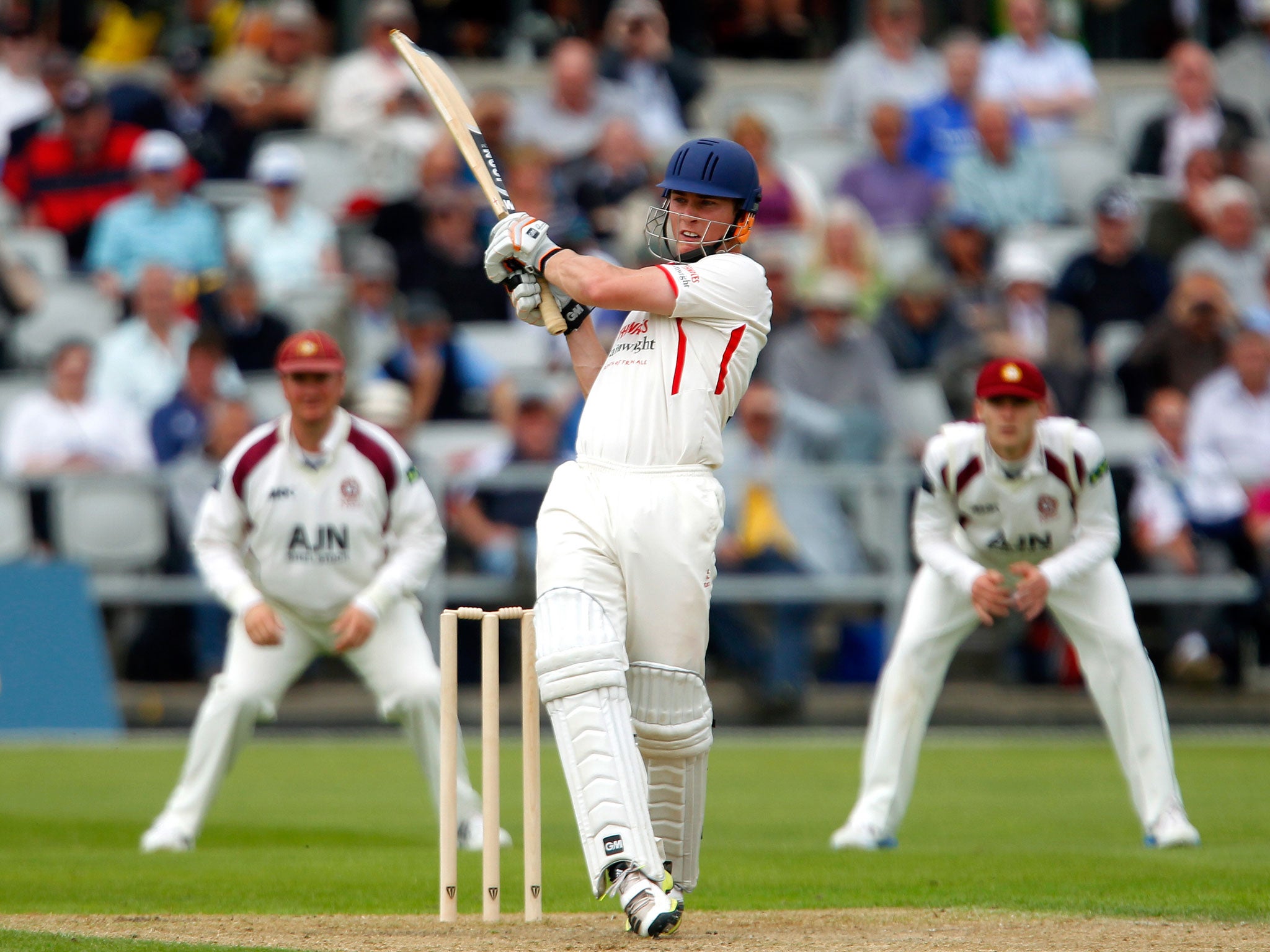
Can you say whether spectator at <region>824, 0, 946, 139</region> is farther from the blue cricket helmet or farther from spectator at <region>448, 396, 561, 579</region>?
the blue cricket helmet

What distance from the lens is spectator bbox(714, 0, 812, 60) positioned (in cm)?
1833

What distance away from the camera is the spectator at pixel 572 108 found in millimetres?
15703

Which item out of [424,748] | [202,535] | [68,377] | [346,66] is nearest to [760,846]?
[424,748]

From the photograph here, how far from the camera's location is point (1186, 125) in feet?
54.4

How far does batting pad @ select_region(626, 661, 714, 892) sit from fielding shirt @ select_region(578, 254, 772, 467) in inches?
27.0

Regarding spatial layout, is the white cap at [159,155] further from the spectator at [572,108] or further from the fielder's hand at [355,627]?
the fielder's hand at [355,627]

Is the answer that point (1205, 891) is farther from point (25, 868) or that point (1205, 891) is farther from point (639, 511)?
point (25, 868)

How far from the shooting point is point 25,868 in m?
7.76

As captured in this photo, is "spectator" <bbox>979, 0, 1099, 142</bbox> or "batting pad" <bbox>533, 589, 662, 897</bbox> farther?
"spectator" <bbox>979, 0, 1099, 142</bbox>

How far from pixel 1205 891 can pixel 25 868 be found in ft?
15.0

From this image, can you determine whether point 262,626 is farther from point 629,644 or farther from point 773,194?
point 773,194

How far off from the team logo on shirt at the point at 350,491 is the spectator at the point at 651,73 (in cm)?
808

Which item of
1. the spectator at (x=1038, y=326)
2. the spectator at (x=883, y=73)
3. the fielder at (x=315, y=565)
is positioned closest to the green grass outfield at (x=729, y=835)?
the fielder at (x=315, y=565)

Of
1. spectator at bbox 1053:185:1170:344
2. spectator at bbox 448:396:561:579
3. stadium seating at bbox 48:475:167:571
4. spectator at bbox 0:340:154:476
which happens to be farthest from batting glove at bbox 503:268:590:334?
spectator at bbox 1053:185:1170:344
